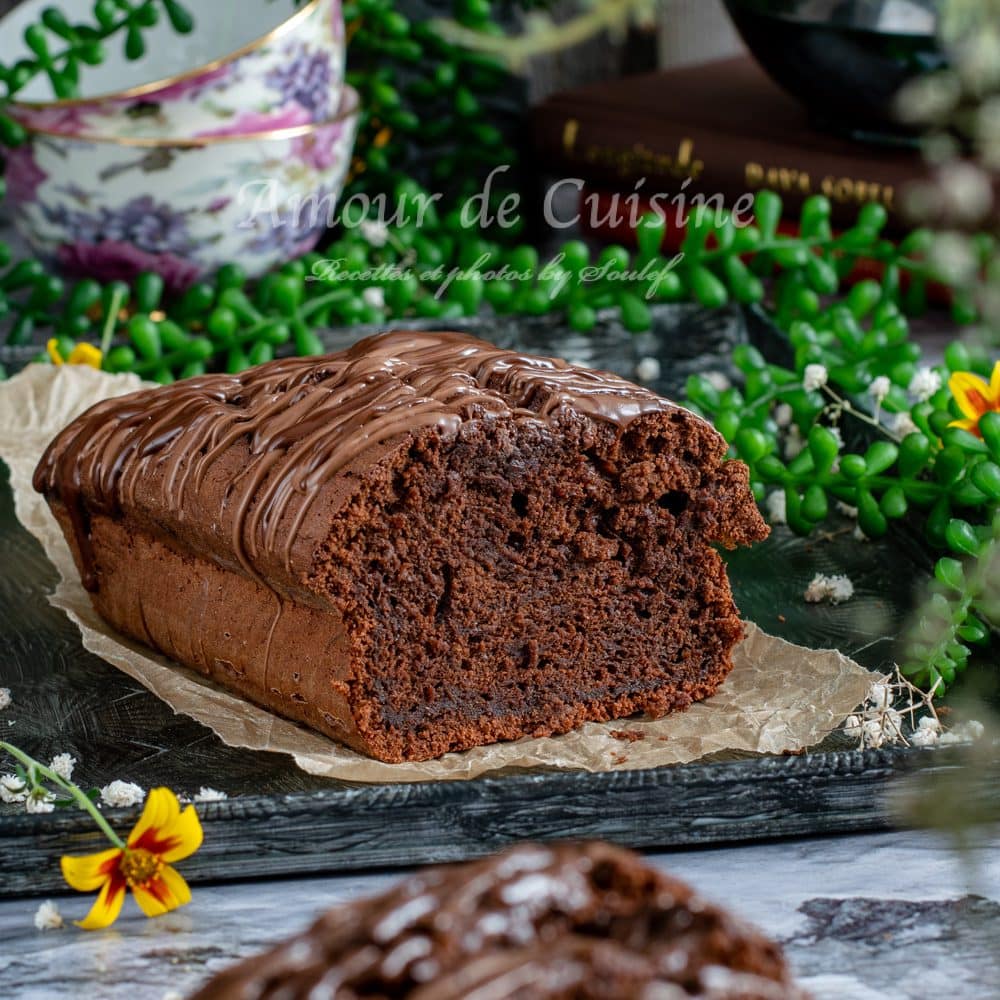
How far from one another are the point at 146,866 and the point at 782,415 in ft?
6.85

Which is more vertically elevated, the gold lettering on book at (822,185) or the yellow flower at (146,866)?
the gold lettering on book at (822,185)

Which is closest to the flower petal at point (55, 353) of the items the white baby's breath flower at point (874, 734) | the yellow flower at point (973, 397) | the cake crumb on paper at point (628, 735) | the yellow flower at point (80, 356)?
the yellow flower at point (80, 356)

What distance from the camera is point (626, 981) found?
3.90ft

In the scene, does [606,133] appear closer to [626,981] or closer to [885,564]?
[885,564]

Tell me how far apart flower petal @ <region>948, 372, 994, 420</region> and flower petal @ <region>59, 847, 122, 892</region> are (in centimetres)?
171

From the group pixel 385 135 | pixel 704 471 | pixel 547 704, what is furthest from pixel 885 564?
pixel 385 135

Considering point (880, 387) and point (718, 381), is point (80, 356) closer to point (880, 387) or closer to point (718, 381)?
point (718, 381)

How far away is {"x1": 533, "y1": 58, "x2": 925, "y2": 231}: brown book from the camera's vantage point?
441 centimetres

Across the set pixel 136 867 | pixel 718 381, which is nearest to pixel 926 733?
pixel 136 867

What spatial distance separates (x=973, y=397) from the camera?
2795 mm

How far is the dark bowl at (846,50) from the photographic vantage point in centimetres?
418

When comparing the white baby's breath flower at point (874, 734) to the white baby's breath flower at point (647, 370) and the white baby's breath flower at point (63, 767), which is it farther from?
the white baby's breath flower at point (647, 370)

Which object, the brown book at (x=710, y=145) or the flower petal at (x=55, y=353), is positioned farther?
the brown book at (x=710, y=145)

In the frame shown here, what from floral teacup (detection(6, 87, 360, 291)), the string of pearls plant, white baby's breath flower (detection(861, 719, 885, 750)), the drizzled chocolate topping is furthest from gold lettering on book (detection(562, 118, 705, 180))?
white baby's breath flower (detection(861, 719, 885, 750))
